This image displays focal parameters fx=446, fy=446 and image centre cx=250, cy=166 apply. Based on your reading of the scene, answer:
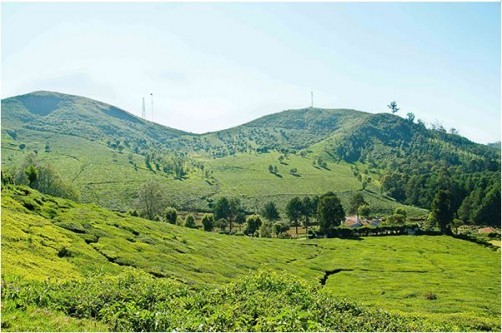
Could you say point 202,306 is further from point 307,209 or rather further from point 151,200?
point 307,209

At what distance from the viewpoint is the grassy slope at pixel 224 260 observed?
142 ft

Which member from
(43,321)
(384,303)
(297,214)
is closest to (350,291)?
(384,303)

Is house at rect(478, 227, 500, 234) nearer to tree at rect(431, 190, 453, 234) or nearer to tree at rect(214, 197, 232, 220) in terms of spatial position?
tree at rect(431, 190, 453, 234)

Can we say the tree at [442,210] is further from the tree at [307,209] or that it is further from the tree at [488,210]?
the tree at [307,209]

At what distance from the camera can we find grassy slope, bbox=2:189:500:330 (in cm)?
4316

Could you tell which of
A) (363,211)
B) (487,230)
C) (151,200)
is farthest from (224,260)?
(487,230)

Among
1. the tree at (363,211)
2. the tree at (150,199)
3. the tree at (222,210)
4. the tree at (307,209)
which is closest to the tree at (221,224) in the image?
the tree at (222,210)

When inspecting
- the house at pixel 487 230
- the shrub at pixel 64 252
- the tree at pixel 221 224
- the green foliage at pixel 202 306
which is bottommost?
the tree at pixel 221 224

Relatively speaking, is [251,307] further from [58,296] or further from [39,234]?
[39,234]

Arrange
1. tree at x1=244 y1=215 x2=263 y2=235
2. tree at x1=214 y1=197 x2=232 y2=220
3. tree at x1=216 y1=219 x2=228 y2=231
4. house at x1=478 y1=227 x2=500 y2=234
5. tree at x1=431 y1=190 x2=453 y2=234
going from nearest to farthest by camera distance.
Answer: tree at x1=431 y1=190 x2=453 y2=234 → tree at x1=244 y1=215 x2=263 y2=235 → house at x1=478 y1=227 x2=500 y2=234 → tree at x1=216 y1=219 x2=228 y2=231 → tree at x1=214 y1=197 x2=232 y2=220

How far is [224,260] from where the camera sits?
7288cm

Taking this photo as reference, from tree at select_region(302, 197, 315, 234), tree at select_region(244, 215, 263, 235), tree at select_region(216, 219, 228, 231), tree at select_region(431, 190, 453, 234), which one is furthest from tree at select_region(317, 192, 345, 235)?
tree at select_region(216, 219, 228, 231)

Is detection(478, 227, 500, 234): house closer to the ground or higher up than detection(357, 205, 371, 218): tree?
closer to the ground

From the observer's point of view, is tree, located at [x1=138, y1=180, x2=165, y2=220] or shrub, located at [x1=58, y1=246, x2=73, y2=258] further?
tree, located at [x1=138, y1=180, x2=165, y2=220]
